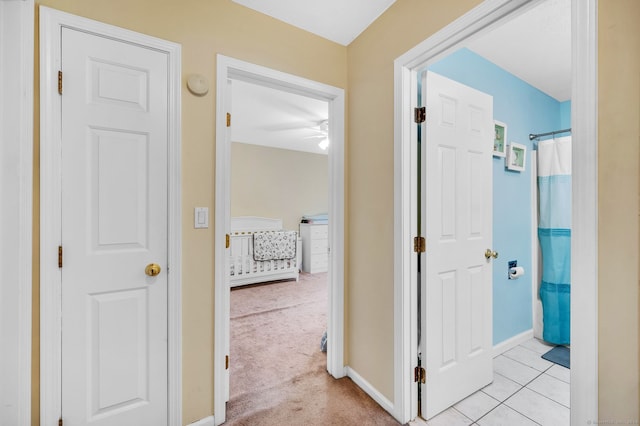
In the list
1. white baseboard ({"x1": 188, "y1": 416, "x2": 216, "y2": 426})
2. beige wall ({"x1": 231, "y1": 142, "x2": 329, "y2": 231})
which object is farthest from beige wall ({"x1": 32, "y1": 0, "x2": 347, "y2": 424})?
beige wall ({"x1": 231, "y1": 142, "x2": 329, "y2": 231})

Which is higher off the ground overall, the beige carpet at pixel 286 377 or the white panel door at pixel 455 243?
the white panel door at pixel 455 243

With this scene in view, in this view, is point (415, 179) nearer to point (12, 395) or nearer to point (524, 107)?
point (524, 107)

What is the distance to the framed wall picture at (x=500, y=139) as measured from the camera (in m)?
2.26

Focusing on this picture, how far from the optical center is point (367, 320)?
1.82 m

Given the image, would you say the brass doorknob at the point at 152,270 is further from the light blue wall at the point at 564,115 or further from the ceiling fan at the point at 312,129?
the light blue wall at the point at 564,115

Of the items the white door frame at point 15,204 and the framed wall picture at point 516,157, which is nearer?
the white door frame at point 15,204

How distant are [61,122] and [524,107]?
3.35 meters

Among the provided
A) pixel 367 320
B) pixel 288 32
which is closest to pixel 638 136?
pixel 367 320

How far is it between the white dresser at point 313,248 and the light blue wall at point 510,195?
3.41m

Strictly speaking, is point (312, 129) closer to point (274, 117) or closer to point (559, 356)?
point (274, 117)

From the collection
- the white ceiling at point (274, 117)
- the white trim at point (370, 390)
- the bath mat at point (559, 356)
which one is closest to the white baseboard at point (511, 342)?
the bath mat at point (559, 356)

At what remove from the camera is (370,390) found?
1762 millimetres

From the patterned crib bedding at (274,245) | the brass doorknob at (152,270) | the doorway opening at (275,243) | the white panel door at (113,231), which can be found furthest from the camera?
the patterned crib bedding at (274,245)

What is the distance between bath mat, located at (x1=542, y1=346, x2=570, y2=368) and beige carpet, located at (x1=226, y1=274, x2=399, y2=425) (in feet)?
5.36
